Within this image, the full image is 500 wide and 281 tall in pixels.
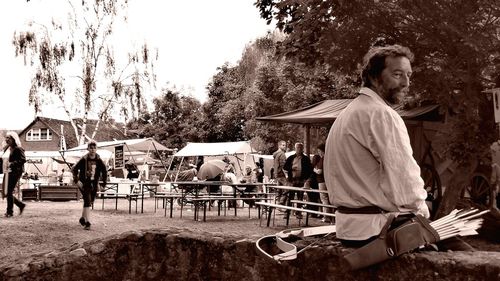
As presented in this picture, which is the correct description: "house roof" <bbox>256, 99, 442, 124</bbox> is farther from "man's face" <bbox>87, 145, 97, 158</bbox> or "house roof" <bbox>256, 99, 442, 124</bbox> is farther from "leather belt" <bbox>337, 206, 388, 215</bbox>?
"leather belt" <bbox>337, 206, 388, 215</bbox>

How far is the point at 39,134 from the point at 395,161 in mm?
72841

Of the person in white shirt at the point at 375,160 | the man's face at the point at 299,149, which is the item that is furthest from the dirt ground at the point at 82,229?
the person in white shirt at the point at 375,160

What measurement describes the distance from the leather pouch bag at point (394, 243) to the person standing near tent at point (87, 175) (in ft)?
30.3

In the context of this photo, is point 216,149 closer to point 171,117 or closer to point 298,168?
point 298,168

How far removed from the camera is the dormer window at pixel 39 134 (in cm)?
7088

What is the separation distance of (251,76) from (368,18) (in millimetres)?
32900

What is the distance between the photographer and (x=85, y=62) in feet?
119

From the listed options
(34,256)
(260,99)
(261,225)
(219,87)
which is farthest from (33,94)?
(34,256)

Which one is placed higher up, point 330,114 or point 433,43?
point 433,43

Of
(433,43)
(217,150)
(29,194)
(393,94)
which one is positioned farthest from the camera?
(217,150)

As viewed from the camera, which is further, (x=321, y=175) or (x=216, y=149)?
(x=216, y=149)

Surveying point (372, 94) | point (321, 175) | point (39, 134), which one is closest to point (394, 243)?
point (372, 94)

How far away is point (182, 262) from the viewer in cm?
467

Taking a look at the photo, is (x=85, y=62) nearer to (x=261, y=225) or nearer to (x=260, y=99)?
(x=260, y=99)
